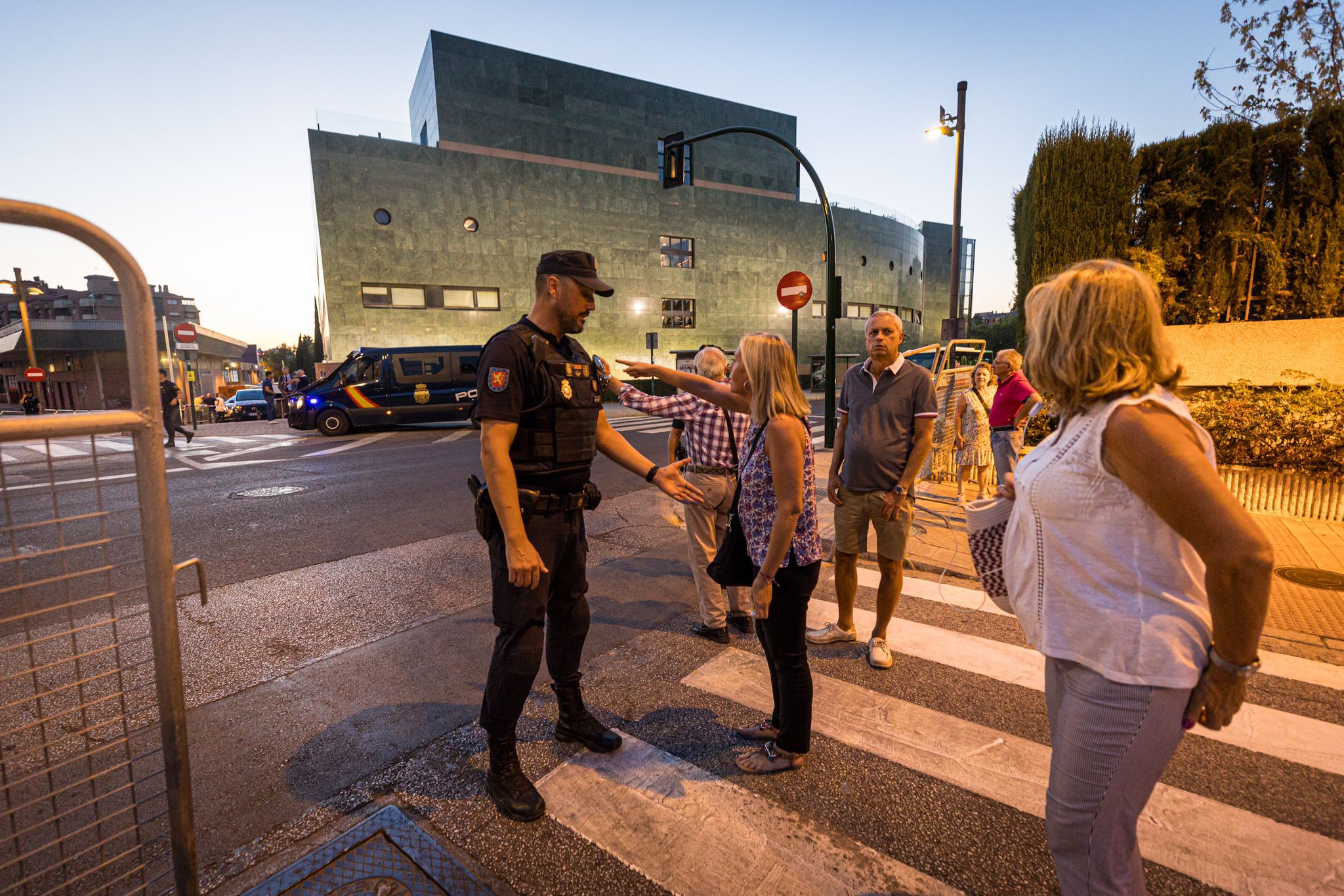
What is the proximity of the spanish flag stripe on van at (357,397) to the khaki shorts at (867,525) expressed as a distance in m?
15.2

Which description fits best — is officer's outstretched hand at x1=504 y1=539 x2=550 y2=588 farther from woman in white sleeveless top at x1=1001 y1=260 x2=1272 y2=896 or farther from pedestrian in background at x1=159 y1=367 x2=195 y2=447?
pedestrian in background at x1=159 y1=367 x2=195 y2=447

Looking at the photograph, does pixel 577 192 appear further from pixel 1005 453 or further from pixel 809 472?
pixel 809 472

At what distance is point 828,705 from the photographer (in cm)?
324

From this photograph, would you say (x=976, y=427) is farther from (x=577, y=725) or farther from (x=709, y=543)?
(x=577, y=725)

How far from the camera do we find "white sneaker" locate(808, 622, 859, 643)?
3932mm

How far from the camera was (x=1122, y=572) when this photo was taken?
1.41m

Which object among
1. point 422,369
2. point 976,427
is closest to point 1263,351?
point 976,427

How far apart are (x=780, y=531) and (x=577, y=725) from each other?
1354 millimetres

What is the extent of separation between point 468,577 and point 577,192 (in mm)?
28886

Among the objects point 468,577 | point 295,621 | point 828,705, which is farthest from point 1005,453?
point 295,621

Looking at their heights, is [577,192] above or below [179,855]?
above

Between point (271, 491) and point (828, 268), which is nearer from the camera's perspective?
point (271, 491)

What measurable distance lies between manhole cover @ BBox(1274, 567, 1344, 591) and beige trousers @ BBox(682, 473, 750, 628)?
4273 mm

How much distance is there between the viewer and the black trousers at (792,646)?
101 inches
